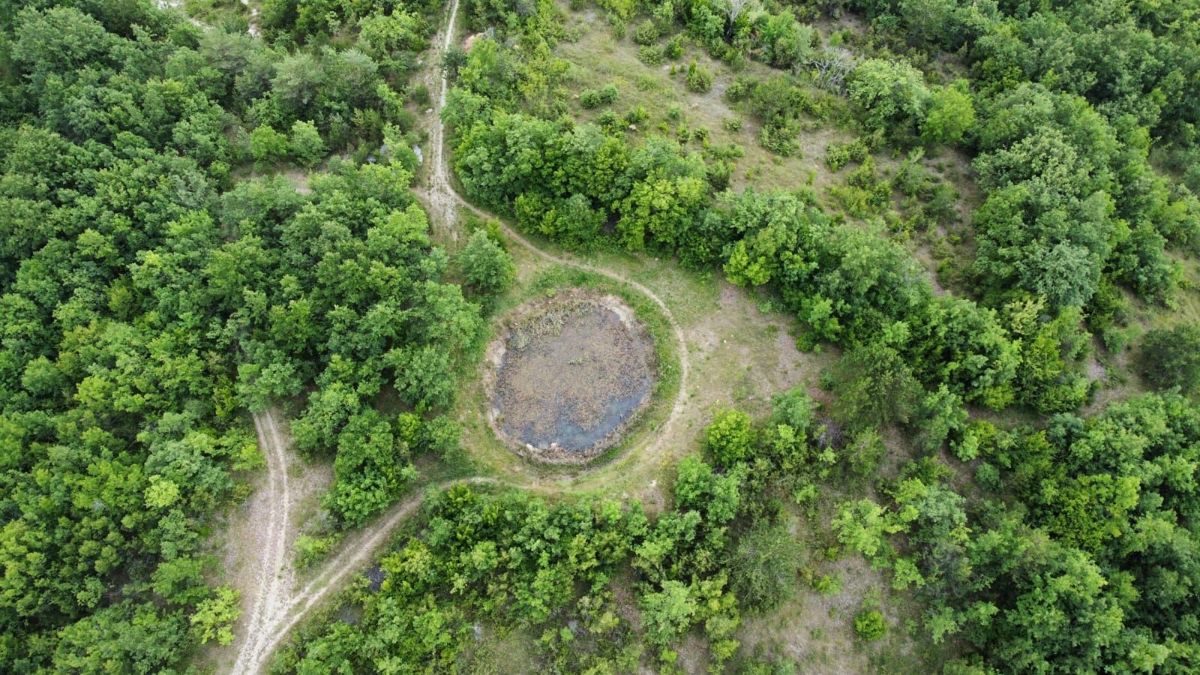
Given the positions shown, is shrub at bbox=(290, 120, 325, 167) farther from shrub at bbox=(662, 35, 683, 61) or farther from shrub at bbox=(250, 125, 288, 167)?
shrub at bbox=(662, 35, 683, 61)

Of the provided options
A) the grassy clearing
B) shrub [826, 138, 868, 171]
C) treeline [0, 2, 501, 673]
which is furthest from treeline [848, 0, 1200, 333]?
treeline [0, 2, 501, 673]

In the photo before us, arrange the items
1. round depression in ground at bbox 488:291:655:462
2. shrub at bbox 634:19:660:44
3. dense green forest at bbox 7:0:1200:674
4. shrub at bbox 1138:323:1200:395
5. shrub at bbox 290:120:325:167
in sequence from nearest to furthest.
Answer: dense green forest at bbox 7:0:1200:674
shrub at bbox 1138:323:1200:395
round depression in ground at bbox 488:291:655:462
shrub at bbox 290:120:325:167
shrub at bbox 634:19:660:44

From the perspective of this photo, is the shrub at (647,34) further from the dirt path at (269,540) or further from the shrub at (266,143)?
the dirt path at (269,540)

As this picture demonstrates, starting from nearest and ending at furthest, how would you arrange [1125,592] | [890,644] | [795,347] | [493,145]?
[1125,592] → [890,644] → [795,347] → [493,145]

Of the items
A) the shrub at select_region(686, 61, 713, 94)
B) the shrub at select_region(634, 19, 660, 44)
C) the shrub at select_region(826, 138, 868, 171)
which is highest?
the shrub at select_region(634, 19, 660, 44)

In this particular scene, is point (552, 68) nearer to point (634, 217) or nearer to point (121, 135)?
point (634, 217)

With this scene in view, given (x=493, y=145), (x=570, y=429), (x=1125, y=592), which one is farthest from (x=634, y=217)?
(x=1125, y=592)
